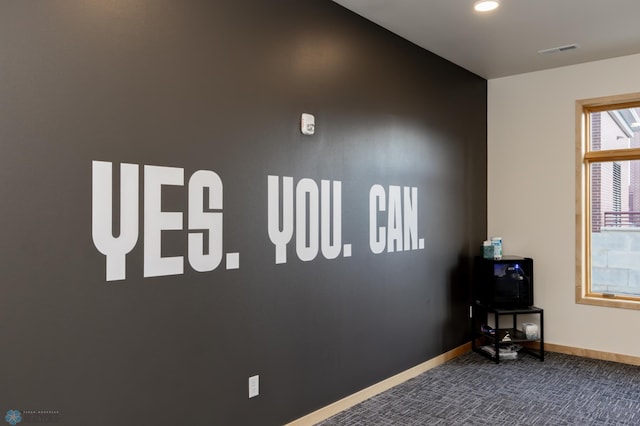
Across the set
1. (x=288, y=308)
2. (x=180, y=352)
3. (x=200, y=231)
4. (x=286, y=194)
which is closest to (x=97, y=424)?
(x=180, y=352)

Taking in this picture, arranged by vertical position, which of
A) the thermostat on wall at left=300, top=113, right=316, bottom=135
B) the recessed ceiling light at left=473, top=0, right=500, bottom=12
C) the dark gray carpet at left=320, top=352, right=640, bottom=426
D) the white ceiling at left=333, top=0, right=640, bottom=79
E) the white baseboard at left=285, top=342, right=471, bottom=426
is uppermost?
the white ceiling at left=333, top=0, right=640, bottom=79

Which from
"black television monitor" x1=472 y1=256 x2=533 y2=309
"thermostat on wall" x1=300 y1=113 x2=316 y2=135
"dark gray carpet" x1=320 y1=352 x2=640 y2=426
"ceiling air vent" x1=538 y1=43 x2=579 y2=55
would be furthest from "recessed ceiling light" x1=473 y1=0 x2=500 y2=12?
"dark gray carpet" x1=320 y1=352 x2=640 y2=426

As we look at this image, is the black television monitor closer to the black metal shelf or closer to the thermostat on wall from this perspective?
the black metal shelf

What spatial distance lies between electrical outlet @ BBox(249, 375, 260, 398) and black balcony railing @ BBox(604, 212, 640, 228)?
152 inches

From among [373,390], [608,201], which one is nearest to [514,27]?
[608,201]

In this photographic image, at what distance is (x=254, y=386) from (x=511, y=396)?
203 cm

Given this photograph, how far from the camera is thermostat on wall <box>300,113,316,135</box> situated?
322cm

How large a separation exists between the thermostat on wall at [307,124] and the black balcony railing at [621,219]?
3.35m

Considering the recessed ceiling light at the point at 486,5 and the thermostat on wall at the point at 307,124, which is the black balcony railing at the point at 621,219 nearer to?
the recessed ceiling light at the point at 486,5

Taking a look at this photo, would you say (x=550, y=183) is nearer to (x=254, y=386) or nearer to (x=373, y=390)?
(x=373, y=390)

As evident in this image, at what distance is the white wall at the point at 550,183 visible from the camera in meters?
4.73

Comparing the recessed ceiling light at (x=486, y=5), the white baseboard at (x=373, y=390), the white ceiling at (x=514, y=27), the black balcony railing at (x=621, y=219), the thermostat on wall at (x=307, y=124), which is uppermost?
the white ceiling at (x=514, y=27)

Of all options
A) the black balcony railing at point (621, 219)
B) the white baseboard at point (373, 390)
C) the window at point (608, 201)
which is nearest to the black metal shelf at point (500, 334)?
the white baseboard at point (373, 390)

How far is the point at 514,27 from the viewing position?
12.7ft
